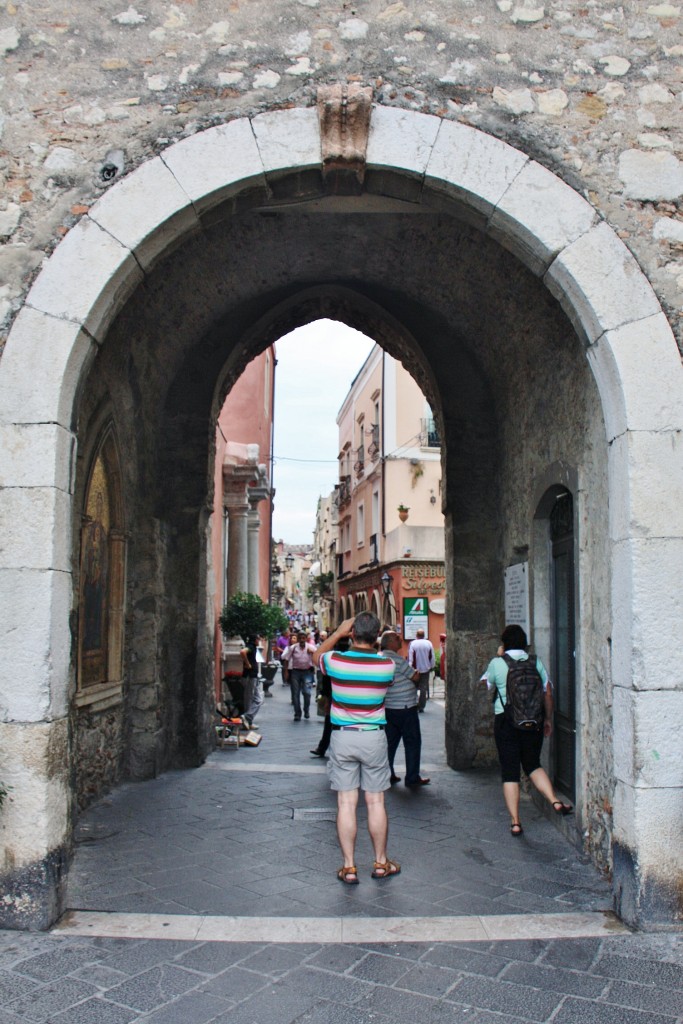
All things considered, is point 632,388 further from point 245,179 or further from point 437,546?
point 437,546

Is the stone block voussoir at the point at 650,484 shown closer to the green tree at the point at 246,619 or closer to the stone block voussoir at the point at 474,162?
the stone block voussoir at the point at 474,162

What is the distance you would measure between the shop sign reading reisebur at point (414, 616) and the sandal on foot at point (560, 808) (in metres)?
13.3

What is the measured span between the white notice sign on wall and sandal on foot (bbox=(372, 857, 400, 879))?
2361mm

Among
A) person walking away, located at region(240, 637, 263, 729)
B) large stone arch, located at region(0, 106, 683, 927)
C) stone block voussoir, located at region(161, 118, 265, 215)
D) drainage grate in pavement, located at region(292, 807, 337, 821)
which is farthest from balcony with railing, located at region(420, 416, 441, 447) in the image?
stone block voussoir, located at region(161, 118, 265, 215)

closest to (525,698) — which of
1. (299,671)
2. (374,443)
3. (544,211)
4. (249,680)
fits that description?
(544,211)

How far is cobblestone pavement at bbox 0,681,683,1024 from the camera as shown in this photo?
3.16 m

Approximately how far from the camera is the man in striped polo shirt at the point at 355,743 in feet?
15.0

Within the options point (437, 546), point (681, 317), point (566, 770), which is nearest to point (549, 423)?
point (681, 317)

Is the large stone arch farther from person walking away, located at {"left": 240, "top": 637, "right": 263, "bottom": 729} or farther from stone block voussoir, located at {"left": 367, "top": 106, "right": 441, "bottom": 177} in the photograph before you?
person walking away, located at {"left": 240, "top": 637, "right": 263, "bottom": 729}

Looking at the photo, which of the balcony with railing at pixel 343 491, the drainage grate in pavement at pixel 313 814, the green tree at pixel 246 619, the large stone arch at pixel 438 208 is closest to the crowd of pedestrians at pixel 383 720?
the drainage grate in pavement at pixel 313 814

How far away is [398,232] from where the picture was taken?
280 inches

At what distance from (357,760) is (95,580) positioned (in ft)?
9.68

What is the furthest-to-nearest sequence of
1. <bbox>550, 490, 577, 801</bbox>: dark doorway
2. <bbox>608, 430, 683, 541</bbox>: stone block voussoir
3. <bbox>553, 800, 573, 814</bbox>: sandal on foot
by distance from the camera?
<bbox>550, 490, 577, 801</bbox>: dark doorway → <bbox>553, 800, 573, 814</bbox>: sandal on foot → <bbox>608, 430, 683, 541</bbox>: stone block voussoir

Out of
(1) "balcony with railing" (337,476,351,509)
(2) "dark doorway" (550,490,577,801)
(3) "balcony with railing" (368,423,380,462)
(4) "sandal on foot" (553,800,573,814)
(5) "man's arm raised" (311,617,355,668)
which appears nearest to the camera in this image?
(5) "man's arm raised" (311,617,355,668)
